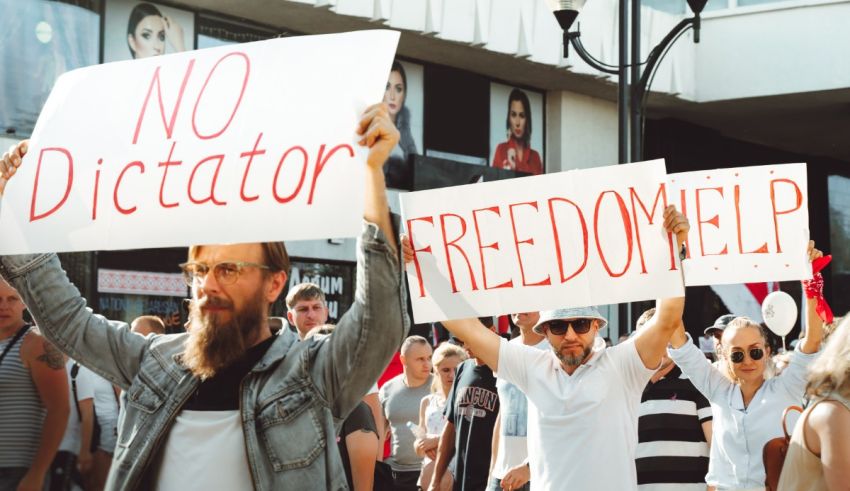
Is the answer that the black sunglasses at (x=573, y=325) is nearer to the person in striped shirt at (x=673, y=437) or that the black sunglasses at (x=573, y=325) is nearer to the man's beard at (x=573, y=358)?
the man's beard at (x=573, y=358)

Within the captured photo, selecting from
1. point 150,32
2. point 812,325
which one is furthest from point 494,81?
point 812,325

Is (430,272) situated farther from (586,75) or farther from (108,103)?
(586,75)

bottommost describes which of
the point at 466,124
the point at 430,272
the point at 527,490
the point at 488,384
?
the point at 527,490

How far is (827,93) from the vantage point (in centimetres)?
2288

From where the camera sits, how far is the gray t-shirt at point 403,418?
28.8 ft

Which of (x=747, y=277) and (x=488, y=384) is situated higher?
(x=747, y=277)

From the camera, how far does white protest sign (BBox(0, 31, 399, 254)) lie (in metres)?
3.46

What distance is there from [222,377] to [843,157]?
1092 inches

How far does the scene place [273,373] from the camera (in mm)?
3297

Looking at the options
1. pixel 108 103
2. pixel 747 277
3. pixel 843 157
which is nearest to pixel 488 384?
pixel 747 277

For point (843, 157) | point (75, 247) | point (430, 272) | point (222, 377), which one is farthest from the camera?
point (843, 157)

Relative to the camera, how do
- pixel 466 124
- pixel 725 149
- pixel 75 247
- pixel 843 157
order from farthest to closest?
pixel 843 157 → pixel 725 149 → pixel 466 124 → pixel 75 247

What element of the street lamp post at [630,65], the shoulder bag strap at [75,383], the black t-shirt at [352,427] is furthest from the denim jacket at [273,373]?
the street lamp post at [630,65]

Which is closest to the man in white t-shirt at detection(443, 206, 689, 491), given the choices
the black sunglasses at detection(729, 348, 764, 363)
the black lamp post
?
the black sunglasses at detection(729, 348, 764, 363)
